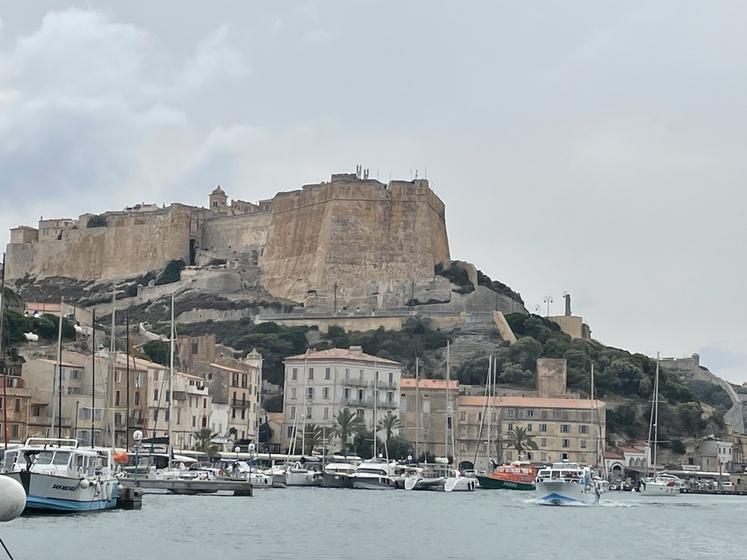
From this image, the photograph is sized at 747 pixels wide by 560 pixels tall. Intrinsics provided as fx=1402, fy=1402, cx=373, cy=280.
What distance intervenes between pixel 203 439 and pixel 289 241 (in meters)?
47.8

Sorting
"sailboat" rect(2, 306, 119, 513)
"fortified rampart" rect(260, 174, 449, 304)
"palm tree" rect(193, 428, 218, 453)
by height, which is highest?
"fortified rampart" rect(260, 174, 449, 304)

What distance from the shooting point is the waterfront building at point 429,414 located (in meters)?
88.8

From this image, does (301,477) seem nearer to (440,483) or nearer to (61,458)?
(440,483)

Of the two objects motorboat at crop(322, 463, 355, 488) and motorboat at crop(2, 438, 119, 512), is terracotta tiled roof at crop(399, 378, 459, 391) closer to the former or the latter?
motorboat at crop(322, 463, 355, 488)

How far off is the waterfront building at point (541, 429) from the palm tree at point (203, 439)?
21615 mm

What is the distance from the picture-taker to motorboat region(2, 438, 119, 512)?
3650 centimetres

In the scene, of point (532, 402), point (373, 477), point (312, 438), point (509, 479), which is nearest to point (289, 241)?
point (532, 402)

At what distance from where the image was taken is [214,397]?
8000 centimetres

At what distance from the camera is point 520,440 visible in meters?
85.9

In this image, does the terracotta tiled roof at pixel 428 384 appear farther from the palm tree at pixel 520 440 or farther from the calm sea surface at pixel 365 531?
the calm sea surface at pixel 365 531

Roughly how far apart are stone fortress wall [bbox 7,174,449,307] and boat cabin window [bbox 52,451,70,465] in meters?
73.9

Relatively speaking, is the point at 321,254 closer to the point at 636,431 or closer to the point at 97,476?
the point at 636,431

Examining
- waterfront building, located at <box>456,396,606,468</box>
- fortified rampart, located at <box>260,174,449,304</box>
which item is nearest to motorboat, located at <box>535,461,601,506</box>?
waterfront building, located at <box>456,396,606,468</box>

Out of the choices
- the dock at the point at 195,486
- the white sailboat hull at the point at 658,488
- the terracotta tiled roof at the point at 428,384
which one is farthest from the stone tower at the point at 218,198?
the dock at the point at 195,486
